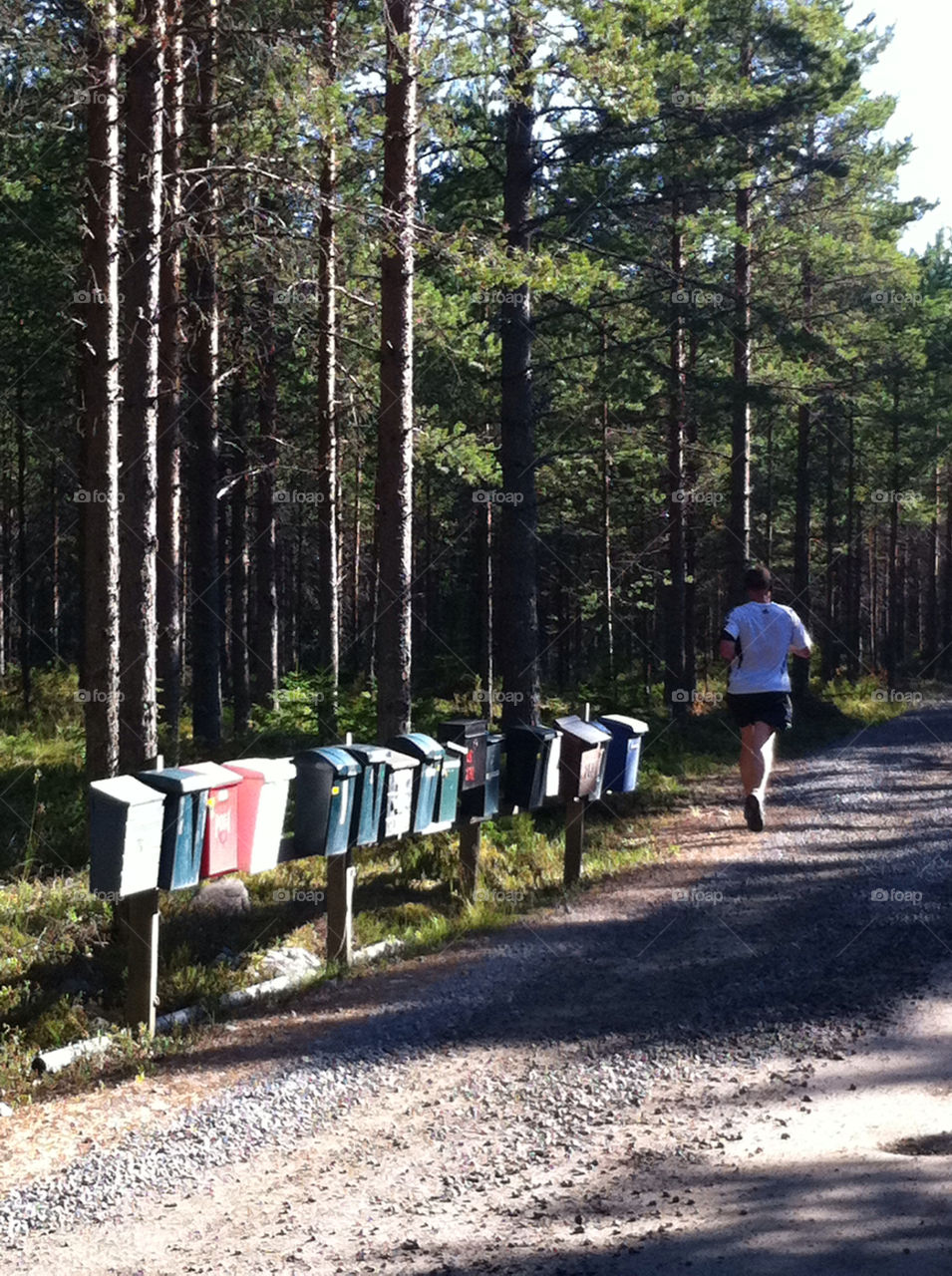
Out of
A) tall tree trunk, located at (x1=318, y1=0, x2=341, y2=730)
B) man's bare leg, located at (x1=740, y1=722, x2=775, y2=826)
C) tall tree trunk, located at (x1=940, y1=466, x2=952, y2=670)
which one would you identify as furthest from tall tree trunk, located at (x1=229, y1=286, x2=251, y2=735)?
tall tree trunk, located at (x1=940, y1=466, x2=952, y2=670)

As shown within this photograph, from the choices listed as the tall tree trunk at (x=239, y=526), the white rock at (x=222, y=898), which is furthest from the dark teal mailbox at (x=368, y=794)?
the tall tree trunk at (x=239, y=526)

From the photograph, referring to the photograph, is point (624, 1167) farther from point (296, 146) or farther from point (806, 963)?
point (296, 146)

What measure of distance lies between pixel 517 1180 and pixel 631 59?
11245 mm

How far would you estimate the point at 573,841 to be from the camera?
11.7 m

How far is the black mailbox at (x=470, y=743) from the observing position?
1055 centimetres

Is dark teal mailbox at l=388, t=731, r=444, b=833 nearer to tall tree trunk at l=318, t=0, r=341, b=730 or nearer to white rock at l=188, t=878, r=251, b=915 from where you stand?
white rock at l=188, t=878, r=251, b=915

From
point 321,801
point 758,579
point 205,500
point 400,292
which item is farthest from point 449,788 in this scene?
point 205,500

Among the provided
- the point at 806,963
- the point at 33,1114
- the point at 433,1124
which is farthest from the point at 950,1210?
the point at 33,1114

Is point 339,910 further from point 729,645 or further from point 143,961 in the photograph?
point 729,645

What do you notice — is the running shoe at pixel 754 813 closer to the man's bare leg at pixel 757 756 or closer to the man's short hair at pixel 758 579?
the man's bare leg at pixel 757 756

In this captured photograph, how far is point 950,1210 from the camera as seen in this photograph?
4.89m

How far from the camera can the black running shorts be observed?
11148mm

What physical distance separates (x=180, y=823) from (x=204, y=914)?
8.03ft

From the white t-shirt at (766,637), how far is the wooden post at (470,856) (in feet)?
8.75
